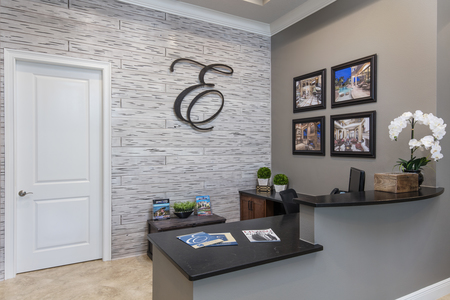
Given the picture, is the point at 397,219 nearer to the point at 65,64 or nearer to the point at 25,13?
the point at 65,64

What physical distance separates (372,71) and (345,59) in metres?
0.39

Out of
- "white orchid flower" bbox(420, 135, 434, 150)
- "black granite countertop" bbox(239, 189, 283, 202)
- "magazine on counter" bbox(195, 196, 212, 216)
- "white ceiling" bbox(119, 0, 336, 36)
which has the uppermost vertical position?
"white ceiling" bbox(119, 0, 336, 36)

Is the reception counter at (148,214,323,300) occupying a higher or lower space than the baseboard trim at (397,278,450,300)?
higher

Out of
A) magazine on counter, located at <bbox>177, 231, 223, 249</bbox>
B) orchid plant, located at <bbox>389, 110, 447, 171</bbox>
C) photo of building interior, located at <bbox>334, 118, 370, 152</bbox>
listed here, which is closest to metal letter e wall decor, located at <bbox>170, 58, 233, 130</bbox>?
photo of building interior, located at <bbox>334, 118, 370, 152</bbox>

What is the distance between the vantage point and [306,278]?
1635mm

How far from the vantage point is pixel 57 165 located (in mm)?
3002

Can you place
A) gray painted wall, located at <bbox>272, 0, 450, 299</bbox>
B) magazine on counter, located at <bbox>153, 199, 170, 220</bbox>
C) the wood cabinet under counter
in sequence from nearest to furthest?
gray painted wall, located at <bbox>272, 0, 450, 299</bbox>, magazine on counter, located at <bbox>153, 199, 170, 220</bbox>, the wood cabinet under counter

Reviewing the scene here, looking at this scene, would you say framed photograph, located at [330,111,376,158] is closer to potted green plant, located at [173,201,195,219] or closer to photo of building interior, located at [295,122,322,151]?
photo of building interior, located at [295,122,322,151]

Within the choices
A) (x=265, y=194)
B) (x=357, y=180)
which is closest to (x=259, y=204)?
(x=265, y=194)

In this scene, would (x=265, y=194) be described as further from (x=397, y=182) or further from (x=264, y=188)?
(x=397, y=182)

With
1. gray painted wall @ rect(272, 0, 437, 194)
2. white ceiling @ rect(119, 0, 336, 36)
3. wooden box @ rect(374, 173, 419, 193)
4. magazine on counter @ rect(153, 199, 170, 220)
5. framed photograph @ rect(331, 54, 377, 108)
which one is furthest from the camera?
white ceiling @ rect(119, 0, 336, 36)

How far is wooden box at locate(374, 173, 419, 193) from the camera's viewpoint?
6.93 feet

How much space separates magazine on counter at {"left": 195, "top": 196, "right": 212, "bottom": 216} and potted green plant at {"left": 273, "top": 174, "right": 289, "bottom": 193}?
2.99 ft

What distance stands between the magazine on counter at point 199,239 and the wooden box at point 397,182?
1353mm
